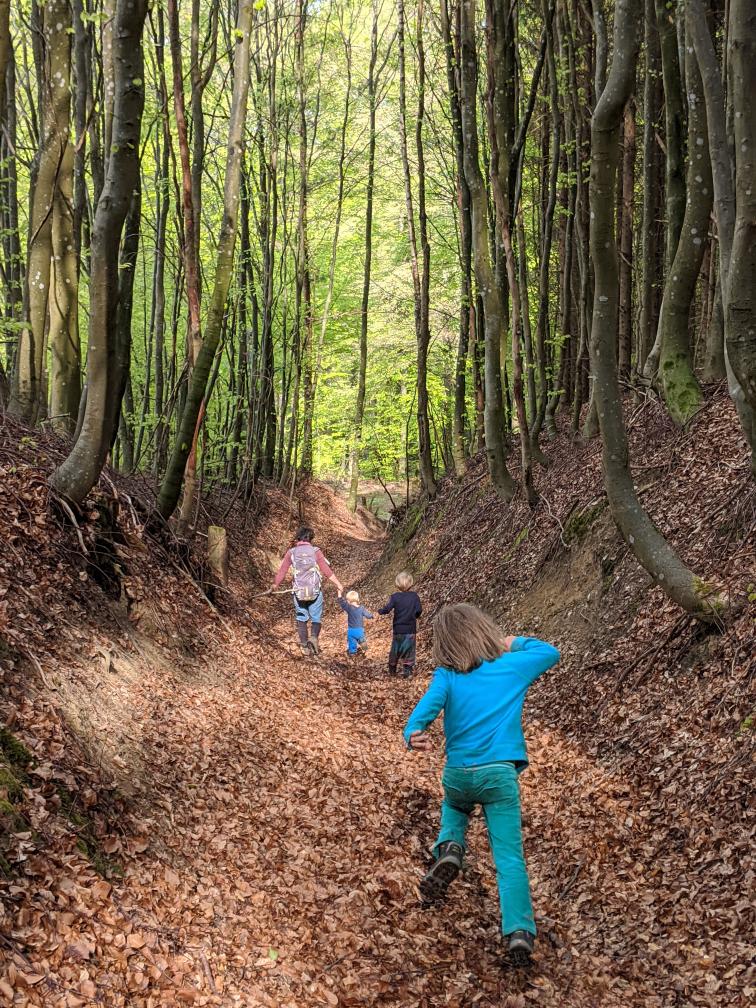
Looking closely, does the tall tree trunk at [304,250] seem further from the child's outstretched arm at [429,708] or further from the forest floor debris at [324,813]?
the child's outstretched arm at [429,708]

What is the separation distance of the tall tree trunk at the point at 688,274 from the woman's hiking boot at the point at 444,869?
288 inches

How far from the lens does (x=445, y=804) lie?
4531mm

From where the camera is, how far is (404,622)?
1088 centimetres

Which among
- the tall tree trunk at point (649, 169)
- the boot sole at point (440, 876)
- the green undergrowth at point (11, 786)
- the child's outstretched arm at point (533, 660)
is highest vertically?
the tall tree trunk at point (649, 169)

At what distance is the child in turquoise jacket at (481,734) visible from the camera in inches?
167

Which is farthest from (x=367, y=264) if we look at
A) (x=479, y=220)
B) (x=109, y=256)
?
(x=109, y=256)

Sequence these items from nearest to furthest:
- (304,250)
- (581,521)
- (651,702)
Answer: (651,702) < (581,521) < (304,250)

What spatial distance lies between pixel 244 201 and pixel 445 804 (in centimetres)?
1765

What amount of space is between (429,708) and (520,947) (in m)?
1.28

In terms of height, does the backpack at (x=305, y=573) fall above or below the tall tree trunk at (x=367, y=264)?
below

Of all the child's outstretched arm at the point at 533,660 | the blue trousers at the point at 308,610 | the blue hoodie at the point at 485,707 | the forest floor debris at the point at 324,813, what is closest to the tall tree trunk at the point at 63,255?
the forest floor debris at the point at 324,813

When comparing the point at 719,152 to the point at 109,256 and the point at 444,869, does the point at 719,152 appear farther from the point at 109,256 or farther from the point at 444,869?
the point at 444,869

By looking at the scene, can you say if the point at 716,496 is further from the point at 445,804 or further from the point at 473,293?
the point at 473,293

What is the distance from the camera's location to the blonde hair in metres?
4.40
